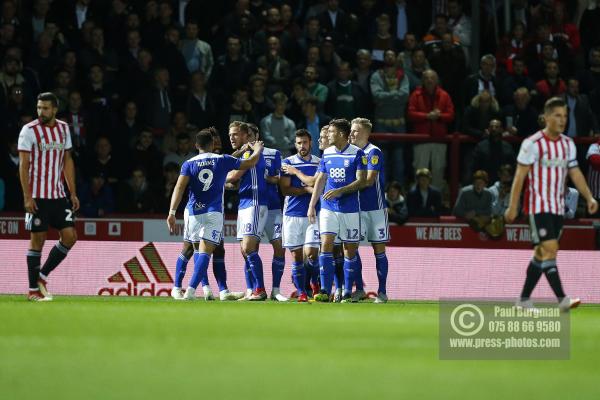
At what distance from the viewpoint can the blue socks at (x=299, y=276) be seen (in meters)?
16.1

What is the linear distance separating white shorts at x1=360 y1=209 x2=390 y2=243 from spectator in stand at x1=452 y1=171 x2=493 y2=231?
13.3ft

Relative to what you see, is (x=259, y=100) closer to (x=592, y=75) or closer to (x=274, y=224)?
(x=274, y=224)

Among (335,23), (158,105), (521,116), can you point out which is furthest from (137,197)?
(521,116)

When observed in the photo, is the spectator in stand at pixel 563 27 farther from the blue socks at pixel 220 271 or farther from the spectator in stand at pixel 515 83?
the blue socks at pixel 220 271

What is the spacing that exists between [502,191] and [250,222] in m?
5.51

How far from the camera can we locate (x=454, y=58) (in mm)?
21500

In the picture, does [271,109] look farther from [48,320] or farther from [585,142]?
[48,320]

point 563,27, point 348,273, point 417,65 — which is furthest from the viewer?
point 563,27

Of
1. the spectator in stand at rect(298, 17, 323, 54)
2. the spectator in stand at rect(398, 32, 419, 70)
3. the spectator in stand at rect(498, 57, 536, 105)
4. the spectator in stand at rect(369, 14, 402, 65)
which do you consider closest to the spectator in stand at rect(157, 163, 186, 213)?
the spectator in stand at rect(298, 17, 323, 54)

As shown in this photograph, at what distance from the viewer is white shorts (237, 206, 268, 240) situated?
51.6 ft

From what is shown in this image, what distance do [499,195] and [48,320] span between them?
10231 mm

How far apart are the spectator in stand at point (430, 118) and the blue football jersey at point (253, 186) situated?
502 centimetres

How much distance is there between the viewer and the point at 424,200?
19875 millimetres

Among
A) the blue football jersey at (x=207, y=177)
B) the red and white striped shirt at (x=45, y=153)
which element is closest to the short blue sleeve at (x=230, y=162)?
the blue football jersey at (x=207, y=177)
